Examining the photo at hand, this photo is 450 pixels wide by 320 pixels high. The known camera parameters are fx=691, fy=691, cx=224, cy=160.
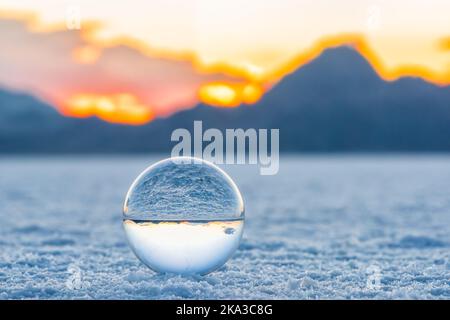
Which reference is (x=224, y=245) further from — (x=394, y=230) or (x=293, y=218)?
(x=293, y=218)

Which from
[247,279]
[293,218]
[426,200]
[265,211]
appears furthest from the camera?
[426,200]

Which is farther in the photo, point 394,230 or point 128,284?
point 394,230

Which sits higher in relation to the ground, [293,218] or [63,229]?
[293,218]

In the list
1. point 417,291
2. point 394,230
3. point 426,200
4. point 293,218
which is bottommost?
point 417,291

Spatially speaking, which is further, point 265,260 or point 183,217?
point 265,260
